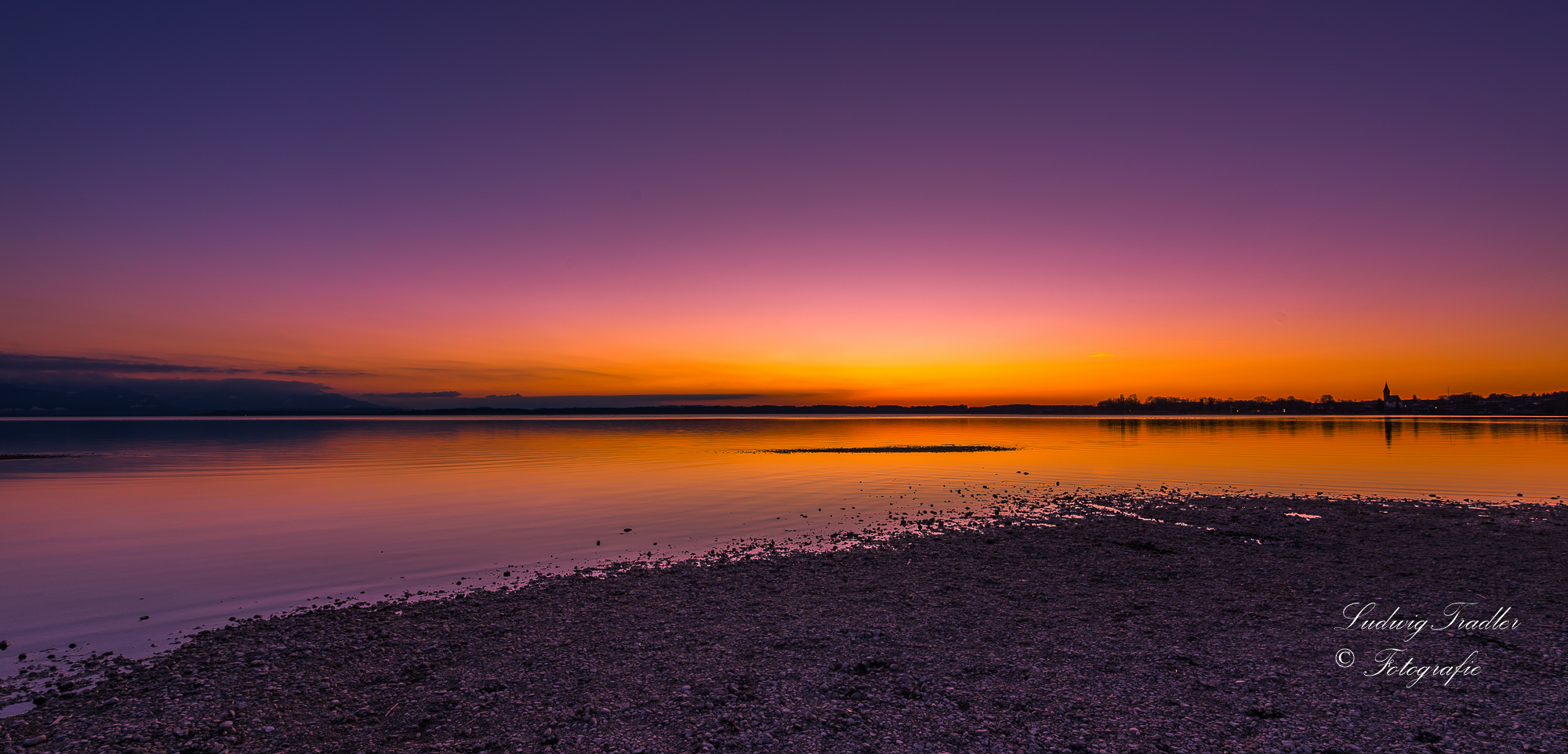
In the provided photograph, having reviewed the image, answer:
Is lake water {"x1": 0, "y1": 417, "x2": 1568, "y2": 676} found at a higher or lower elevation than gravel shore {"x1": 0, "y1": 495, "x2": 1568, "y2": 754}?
lower

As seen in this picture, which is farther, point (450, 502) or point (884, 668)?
point (450, 502)

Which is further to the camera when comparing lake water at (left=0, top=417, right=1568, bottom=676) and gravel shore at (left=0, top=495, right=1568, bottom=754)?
lake water at (left=0, top=417, right=1568, bottom=676)

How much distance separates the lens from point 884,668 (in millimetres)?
10172

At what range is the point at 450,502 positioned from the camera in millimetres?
30391

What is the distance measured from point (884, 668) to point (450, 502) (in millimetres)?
25937

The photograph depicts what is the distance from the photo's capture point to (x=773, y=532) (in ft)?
74.2

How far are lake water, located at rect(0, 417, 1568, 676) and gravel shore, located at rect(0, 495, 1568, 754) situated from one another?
140 inches

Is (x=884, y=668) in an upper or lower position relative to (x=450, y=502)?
upper

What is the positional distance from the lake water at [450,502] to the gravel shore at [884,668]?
3.56 m

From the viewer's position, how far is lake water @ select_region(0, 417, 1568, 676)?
16266 millimetres

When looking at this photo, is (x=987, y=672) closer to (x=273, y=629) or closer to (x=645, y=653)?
(x=645, y=653)

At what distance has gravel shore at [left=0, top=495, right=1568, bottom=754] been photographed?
808 cm

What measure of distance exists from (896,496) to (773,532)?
34.4 feet

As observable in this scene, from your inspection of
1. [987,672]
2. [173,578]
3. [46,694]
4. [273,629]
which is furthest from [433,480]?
[987,672]
